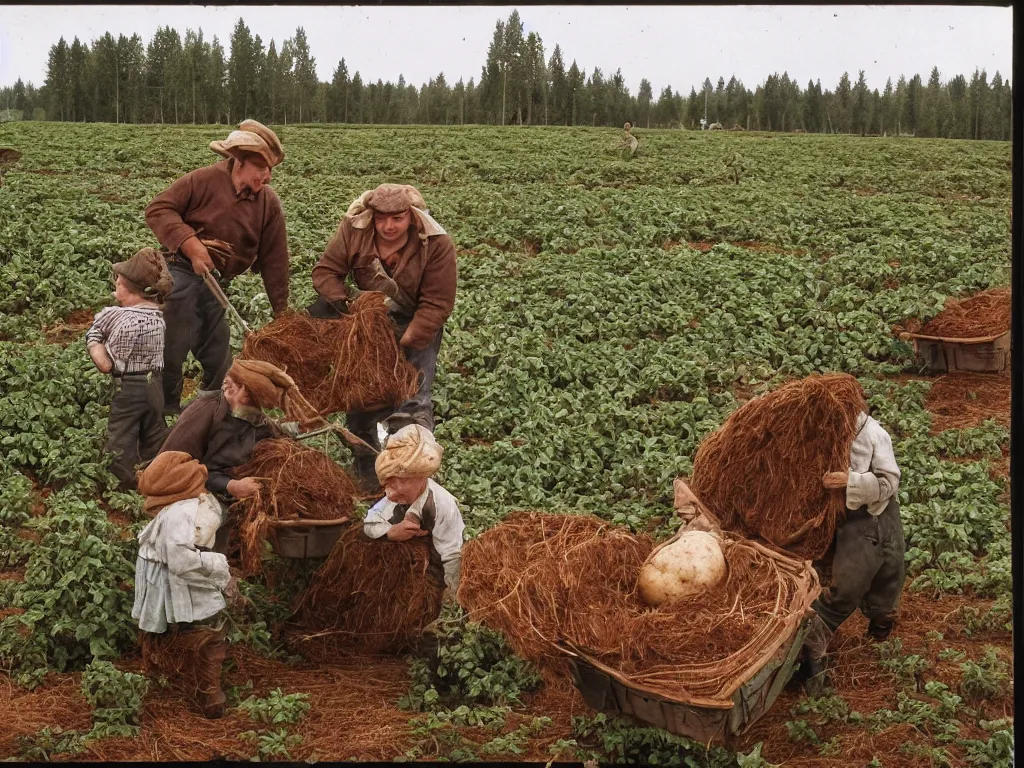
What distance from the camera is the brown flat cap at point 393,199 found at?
6.42 meters

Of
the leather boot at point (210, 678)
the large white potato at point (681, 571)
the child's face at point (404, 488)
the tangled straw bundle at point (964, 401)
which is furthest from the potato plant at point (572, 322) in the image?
the large white potato at point (681, 571)

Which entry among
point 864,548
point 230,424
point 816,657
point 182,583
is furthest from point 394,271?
point 816,657

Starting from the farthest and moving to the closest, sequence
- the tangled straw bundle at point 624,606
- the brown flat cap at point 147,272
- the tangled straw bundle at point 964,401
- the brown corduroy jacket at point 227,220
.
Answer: the tangled straw bundle at point 964,401
the brown corduroy jacket at point 227,220
the brown flat cap at point 147,272
the tangled straw bundle at point 624,606

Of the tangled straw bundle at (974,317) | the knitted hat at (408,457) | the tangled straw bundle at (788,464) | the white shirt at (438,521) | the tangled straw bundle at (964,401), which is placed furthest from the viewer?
the tangled straw bundle at (964,401)

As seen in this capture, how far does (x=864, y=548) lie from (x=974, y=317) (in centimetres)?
191

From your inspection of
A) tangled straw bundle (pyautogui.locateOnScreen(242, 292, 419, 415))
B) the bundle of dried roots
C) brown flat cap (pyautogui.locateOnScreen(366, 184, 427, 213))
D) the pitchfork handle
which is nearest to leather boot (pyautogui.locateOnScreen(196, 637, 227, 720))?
tangled straw bundle (pyautogui.locateOnScreen(242, 292, 419, 415))

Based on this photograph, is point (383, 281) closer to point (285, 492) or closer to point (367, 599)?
point (285, 492)

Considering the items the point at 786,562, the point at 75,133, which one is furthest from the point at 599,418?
the point at 75,133

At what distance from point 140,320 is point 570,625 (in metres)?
2.75

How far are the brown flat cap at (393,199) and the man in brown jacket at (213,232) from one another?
0.54 meters

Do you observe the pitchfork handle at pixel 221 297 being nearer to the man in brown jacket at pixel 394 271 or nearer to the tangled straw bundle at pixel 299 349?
the tangled straw bundle at pixel 299 349

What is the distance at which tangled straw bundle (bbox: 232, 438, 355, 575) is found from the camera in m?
6.10

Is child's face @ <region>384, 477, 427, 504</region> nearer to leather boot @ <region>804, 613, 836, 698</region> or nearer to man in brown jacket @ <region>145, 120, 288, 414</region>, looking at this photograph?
Answer: man in brown jacket @ <region>145, 120, 288, 414</region>

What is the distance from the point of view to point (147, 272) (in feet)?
20.6
